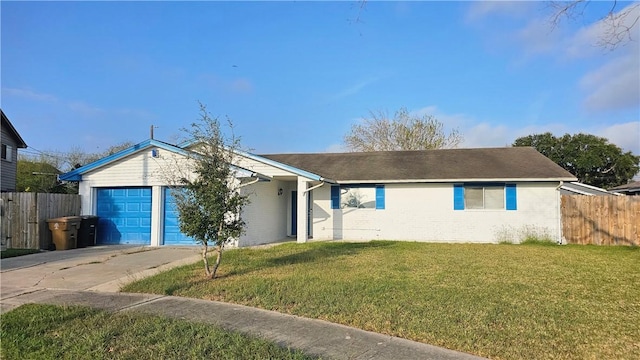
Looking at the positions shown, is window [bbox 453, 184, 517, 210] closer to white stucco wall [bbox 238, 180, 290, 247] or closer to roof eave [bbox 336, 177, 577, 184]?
roof eave [bbox 336, 177, 577, 184]

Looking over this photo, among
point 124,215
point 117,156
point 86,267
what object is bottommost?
point 86,267

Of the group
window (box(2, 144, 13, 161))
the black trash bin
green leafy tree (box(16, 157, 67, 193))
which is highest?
window (box(2, 144, 13, 161))

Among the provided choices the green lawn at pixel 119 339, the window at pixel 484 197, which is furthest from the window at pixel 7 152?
the window at pixel 484 197

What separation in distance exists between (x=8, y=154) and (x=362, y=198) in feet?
60.5

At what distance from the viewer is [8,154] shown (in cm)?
A: 2162

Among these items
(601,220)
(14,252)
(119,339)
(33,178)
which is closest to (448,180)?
(601,220)

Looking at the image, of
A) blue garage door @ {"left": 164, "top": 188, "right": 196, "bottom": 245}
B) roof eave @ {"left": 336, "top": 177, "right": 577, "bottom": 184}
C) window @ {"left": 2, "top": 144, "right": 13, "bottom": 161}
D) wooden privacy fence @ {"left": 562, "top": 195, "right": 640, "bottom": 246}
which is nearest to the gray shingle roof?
roof eave @ {"left": 336, "top": 177, "right": 577, "bottom": 184}

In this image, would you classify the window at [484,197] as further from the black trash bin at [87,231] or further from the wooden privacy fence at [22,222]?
the wooden privacy fence at [22,222]

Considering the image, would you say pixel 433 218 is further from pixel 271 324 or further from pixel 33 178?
pixel 33 178

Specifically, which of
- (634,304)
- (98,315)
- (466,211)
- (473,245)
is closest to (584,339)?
(634,304)

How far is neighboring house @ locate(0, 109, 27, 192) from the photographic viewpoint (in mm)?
21078

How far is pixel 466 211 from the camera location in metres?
16.8

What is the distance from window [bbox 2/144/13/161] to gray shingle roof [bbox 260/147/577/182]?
14015mm

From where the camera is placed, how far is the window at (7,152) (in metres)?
21.2
